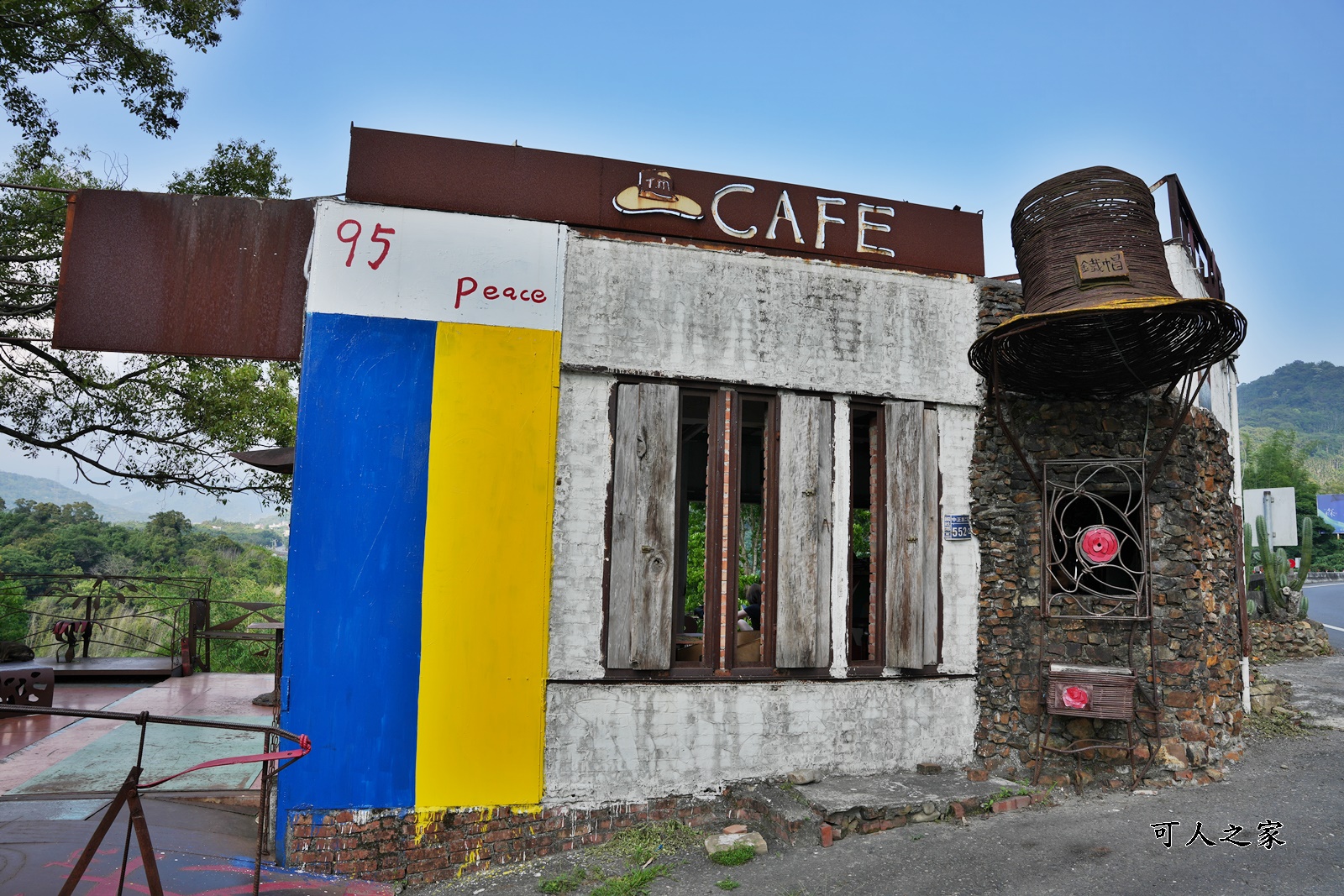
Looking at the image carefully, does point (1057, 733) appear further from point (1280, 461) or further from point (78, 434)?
point (1280, 461)

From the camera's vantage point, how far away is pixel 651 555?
253 inches

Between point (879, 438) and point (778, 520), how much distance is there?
123 centimetres

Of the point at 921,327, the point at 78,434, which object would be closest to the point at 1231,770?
the point at 921,327

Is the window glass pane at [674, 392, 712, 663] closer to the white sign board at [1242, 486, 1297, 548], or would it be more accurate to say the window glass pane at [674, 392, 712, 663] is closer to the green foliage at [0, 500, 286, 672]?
the green foliage at [0, 500, 286, 672]

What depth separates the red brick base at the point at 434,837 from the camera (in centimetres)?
578

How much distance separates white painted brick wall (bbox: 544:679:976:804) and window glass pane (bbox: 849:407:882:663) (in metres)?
0.55

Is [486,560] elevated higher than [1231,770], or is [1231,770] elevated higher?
[486,560]

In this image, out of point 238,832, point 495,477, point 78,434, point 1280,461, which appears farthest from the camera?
point 1280,461

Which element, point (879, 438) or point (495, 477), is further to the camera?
point (879, 438)

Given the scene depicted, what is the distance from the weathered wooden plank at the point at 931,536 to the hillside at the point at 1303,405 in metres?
141

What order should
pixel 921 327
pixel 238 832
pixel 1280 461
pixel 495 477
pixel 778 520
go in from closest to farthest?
1. pixel 238 832
2. pixel 495 477
3. pixel 778 520
4. pixel 921 327
5. pixel 1280 461

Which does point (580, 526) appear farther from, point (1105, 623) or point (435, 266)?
point (1105, 623)

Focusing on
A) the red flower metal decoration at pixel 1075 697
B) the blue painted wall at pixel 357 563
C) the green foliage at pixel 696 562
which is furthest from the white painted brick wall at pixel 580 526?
the green foliage at pixel 696 562

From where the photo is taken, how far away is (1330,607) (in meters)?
26.3
